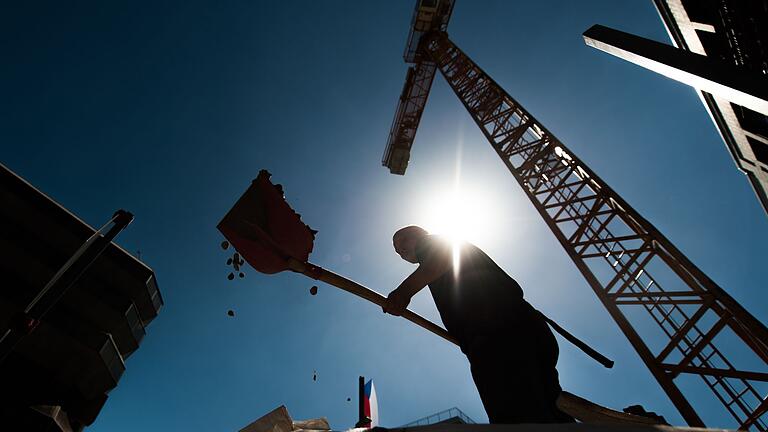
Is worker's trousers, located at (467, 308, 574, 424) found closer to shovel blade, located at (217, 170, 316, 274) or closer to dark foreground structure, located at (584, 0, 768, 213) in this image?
shovel blade, located at (217, 170, 316, 274)

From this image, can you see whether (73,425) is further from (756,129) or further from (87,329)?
(756,129)

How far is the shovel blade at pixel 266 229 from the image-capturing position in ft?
10.5

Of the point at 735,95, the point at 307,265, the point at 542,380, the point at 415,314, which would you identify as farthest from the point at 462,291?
the point at 735,95

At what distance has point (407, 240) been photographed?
9.83 ft

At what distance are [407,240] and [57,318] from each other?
1357cm

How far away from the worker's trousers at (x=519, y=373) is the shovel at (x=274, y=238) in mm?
900

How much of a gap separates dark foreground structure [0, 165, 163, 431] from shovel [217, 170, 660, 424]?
33.0 feet

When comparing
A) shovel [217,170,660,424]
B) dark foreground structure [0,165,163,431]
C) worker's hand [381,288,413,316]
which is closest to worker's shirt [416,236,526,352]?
worker's hand [381,288,413,316]

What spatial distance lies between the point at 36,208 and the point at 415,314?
47.4 ft

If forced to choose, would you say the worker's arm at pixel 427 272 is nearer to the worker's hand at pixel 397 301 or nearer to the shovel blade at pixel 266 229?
the worker's hand at pixel 397 301

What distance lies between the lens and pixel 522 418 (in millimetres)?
1885

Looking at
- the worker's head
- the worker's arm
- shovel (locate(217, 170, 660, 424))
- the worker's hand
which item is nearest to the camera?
the worker's arm

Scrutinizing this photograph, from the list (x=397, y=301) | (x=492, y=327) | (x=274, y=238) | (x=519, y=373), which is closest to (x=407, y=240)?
(x=397, y=301)

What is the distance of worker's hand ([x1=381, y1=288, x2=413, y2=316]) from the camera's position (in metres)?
2.63
